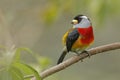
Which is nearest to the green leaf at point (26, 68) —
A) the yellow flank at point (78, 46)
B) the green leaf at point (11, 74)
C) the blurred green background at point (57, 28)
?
the green leaf at point (11, 74)

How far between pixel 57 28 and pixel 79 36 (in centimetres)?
304

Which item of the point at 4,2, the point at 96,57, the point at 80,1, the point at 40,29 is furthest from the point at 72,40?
the point at 96,57

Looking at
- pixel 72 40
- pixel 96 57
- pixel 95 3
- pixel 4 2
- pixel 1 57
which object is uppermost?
pixel 1 57

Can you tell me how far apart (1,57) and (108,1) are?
2.73ft

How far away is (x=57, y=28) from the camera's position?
5.72m

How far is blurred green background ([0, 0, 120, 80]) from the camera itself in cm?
266

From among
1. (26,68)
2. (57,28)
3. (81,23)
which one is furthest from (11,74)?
(57,28)

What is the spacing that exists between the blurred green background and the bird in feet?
0.19

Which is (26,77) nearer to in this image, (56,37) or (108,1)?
(108,1)

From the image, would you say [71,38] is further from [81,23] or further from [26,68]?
[26,68]

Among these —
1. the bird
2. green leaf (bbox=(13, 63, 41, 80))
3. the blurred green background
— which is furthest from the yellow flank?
green leaf (bbox=(13, 63, 41, 80))

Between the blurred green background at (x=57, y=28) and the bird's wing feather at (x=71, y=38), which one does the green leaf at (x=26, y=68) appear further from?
the bird's wing feather at (x=71, y=38)

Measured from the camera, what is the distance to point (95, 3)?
2486 mm

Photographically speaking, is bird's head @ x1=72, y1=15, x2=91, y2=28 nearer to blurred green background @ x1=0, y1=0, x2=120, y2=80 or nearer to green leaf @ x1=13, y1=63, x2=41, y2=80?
blurred green background @ x1=0, y1=0, x2=120, y2=80
